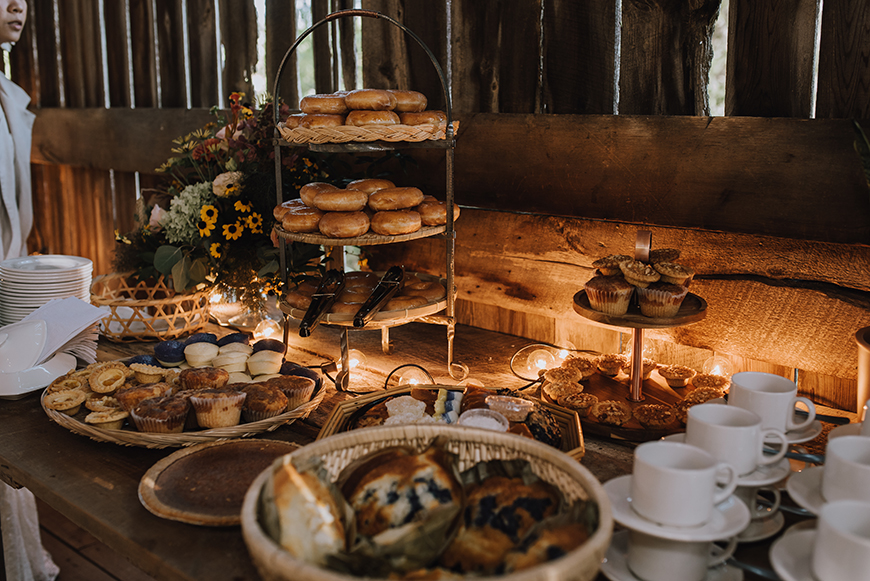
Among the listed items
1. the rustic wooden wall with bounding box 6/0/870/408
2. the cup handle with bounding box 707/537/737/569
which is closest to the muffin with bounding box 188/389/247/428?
the cup handle with bounding box 707/537/737/569

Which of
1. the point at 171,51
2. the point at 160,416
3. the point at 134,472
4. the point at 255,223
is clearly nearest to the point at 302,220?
the point at 255,223

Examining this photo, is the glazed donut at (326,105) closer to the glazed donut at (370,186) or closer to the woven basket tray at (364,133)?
the woven basket tray at (364,133)

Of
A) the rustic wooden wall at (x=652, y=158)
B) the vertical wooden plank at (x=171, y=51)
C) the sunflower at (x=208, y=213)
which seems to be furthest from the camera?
the vertical wooden plank at (x=171, y=51)

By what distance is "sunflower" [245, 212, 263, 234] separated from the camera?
7.10 ft

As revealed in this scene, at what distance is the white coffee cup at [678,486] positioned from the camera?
2.76 feet

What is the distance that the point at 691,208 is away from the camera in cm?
176

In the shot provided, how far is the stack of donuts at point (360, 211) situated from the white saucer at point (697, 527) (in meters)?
0.96

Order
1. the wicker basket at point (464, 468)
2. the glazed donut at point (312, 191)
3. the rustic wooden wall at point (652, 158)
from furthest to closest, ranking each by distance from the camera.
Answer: the glazed donut at point (312, 191)
the rustic wooden wall at point (652, 158)
the wicker basket at point (464, 468)

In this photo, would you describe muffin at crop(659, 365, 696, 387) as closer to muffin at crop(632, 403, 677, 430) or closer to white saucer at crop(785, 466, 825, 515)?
muffin at crop(632, 403, 677, 430)

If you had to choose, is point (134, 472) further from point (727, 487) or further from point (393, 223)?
point (727, 487)

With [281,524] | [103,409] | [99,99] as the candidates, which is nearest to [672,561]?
[281,524]

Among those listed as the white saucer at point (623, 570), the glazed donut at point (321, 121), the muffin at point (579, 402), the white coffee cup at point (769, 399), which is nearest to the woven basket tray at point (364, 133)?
the glazed donut at point (321, 121)

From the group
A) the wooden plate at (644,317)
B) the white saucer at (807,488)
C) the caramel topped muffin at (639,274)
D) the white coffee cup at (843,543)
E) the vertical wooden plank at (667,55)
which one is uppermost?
the vertical wooden plank at (667,55)

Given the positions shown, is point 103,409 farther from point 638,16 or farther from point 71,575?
point 638,16
